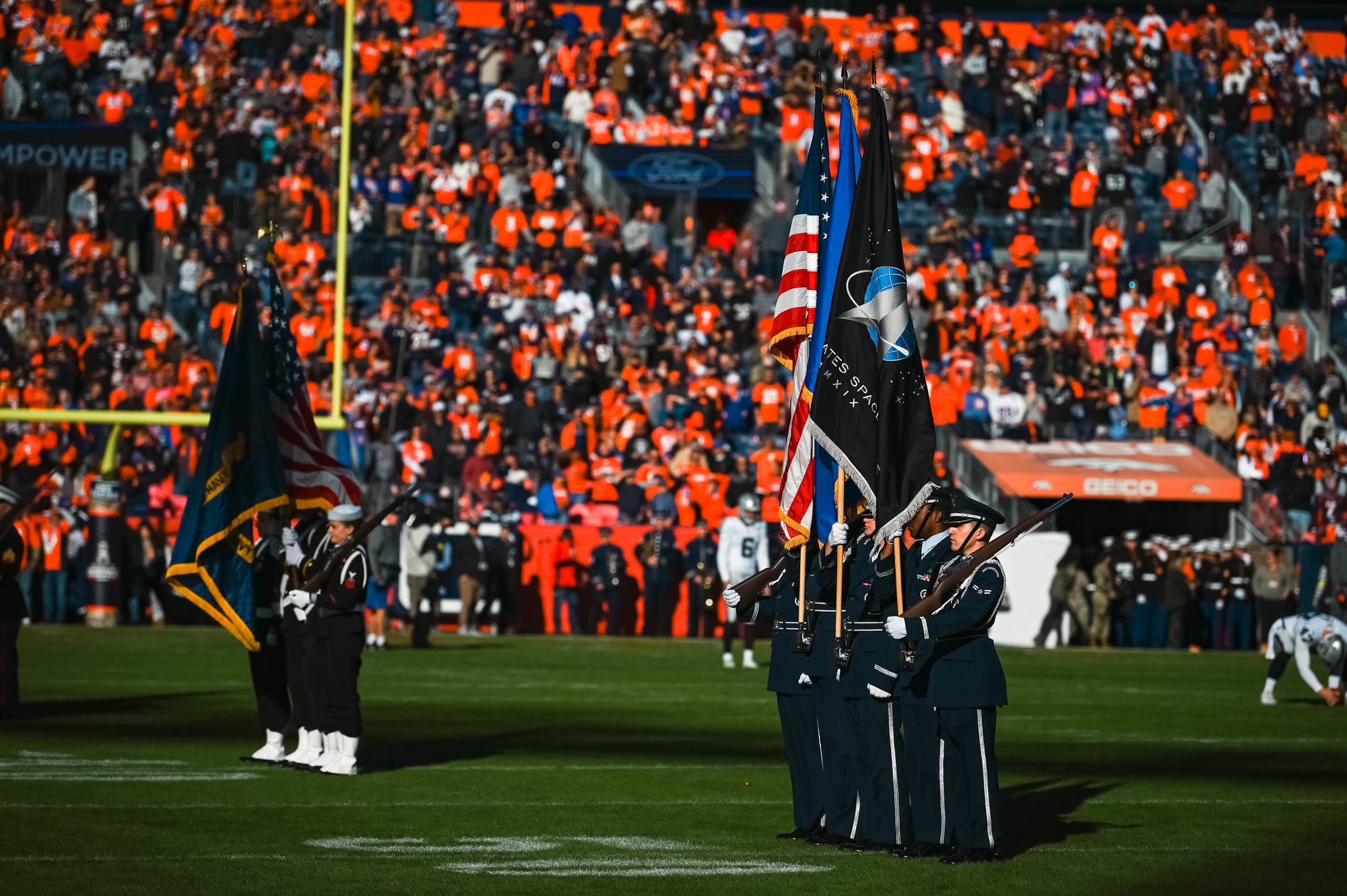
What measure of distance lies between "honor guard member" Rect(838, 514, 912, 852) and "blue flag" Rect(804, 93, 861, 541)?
76 cm

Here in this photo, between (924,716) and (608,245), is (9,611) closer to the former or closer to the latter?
A: (924,716)

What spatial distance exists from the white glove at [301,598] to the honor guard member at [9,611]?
11.9 feet

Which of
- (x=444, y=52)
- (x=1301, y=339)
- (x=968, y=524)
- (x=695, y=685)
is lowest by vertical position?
(x=695, y=685)

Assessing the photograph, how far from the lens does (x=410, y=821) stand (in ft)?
35.2

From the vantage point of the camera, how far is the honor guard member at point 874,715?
9.80m

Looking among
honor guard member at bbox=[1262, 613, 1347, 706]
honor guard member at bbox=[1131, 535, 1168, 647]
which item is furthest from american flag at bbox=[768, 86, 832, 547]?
honor guard member at bbox=[1131, 535, 1168, 647]

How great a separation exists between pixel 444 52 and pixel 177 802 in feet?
93.0

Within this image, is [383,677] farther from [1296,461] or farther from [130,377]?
[1296,461]

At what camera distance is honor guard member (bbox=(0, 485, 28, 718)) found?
15.7 metres

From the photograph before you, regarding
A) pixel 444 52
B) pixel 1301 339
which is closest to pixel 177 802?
pixel 1301 339

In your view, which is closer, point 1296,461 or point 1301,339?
point 1296,461

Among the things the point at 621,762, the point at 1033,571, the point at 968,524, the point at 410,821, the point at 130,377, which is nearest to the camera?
the point at 968,524

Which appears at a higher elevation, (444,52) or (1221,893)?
(444,52)

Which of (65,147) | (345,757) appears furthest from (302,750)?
(65,147)
